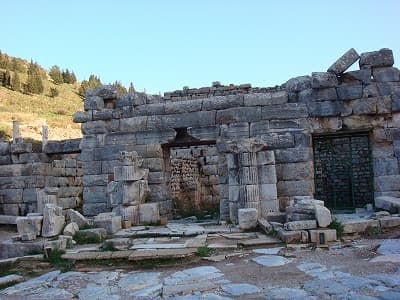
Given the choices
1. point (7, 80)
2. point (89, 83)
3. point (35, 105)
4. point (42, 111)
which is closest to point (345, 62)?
point (42, 111)

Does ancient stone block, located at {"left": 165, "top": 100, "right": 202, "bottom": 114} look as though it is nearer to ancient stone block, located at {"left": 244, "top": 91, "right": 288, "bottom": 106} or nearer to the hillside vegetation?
ancient stone block, located at {"left": 244, "top": 91, "right": 288, "bottom": 106}

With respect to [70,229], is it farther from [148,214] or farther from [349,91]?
[349,91]

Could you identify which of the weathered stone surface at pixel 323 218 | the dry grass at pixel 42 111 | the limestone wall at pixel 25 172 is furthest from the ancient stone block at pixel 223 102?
the dry grass at pixel 42 111

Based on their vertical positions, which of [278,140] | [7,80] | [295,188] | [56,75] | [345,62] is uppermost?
[56,75]

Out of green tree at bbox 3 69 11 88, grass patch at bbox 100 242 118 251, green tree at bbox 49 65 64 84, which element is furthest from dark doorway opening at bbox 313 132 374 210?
green tree at bbox 49 65 64 84

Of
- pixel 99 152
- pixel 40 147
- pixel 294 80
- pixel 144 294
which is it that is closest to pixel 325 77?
pixel 294 80

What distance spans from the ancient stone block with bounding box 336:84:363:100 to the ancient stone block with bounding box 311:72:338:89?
0.20 m

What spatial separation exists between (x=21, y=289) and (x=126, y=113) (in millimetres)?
6809

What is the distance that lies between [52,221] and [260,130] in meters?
5.60

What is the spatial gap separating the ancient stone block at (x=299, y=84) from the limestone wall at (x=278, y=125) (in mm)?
26

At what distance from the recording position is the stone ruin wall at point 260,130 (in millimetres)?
9586

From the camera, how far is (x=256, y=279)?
17.6ft

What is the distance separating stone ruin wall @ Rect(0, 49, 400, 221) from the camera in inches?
377

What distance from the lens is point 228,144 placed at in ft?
31.3
